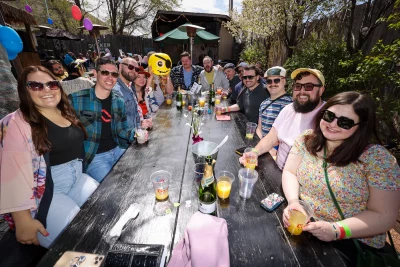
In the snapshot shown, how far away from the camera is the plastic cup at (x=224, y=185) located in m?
1.52

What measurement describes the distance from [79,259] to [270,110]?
3.00m

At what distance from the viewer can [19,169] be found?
157 centimetres

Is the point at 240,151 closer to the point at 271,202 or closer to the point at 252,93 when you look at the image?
the point at 271,202

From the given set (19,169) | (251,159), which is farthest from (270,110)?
(19,169)

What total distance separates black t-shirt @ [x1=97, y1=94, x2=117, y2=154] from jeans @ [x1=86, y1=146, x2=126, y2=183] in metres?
0.09

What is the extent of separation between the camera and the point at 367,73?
3395 millimetres

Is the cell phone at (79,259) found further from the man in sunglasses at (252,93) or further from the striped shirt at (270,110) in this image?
the man in sunglasses at (252,93)

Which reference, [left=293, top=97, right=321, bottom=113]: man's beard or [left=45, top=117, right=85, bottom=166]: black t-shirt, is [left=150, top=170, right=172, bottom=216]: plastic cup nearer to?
[left=45, top=117, right=85, bottom=166]: black t-shirt

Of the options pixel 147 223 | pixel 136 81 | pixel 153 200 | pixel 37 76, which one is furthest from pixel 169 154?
pixel 136 81

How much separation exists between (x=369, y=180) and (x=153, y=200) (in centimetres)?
169

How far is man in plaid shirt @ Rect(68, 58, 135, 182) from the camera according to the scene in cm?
256

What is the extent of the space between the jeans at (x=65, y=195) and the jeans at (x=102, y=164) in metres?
0.25

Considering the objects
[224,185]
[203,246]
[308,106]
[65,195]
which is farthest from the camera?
[308,106]

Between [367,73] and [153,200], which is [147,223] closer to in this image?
[153,200]
